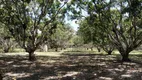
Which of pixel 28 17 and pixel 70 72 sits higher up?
pixel 28 17

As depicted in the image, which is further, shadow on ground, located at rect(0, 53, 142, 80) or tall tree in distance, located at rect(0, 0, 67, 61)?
tall tree in distance, located at rect(0, 0, 67, 61)

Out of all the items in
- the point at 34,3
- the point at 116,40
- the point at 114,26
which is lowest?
the point at 116,40

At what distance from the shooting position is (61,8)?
1972 centimetres

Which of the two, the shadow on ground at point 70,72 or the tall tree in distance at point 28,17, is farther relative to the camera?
the tall tree in distance at point 28,17

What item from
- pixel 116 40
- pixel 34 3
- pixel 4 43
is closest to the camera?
pixel 34 3

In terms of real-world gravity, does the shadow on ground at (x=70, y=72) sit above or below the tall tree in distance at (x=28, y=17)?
below

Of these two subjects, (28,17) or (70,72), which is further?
(28,17)

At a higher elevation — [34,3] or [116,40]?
[34,3]

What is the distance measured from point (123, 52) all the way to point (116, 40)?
1488 millimetres

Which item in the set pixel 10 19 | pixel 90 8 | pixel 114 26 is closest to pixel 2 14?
pixel 10 19

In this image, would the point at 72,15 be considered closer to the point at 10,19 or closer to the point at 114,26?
the point at 114,26

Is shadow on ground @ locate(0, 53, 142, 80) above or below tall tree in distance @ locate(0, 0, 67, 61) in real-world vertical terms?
below

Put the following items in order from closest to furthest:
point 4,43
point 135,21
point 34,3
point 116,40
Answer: point 135,21
point 34,3
point 116,40
point 4,43

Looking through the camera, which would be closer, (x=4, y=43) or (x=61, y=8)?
(x=61, y=8)
